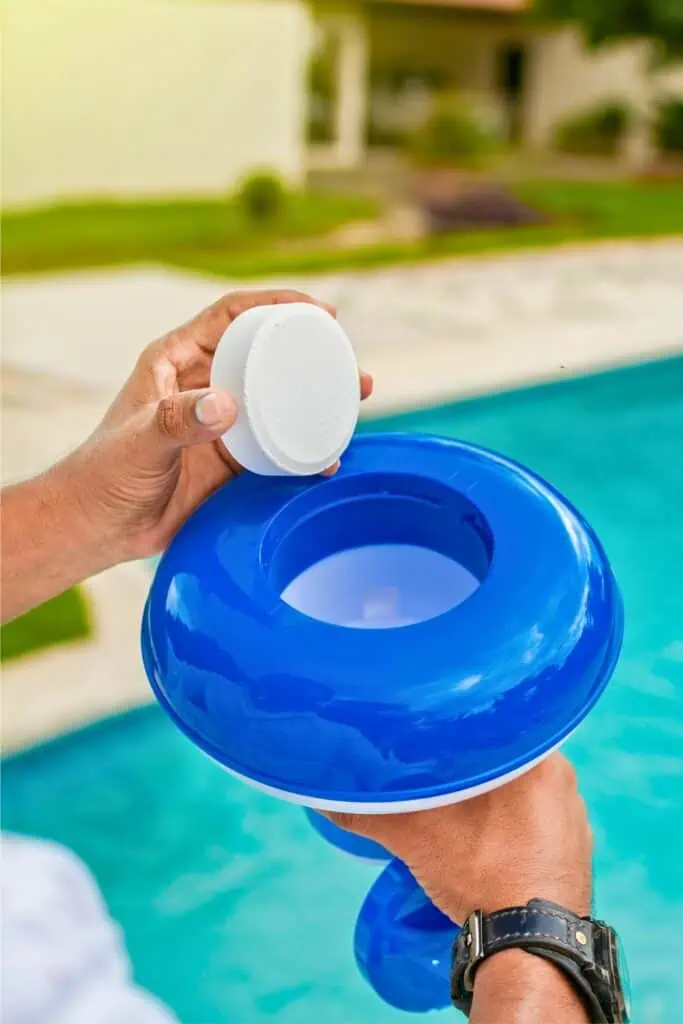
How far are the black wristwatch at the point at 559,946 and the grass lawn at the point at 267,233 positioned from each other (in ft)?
23.9

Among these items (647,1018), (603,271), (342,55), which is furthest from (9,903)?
(342,55)

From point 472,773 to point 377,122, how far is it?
18.1 metres

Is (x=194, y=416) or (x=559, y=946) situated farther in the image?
(x=194, y=416)

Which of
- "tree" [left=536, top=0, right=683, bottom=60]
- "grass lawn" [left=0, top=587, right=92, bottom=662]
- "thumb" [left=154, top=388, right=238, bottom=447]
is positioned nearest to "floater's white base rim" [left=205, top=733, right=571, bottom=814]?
"thumb" [left=154, top=388, right=238, bottom=447]

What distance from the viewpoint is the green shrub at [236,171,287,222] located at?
10352mm

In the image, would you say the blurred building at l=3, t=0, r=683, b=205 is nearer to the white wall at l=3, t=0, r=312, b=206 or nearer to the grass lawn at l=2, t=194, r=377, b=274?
the white wall at l=3, t=0, r=312, b=206

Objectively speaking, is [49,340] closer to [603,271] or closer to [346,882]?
[603,271]

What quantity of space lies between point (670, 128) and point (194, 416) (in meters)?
16.0

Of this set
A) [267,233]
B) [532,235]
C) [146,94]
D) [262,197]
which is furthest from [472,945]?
[146,94]

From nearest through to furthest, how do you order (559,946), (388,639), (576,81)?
(559,946) < (388,639) < (576,81)

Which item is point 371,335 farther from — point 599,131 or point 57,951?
point 599,131

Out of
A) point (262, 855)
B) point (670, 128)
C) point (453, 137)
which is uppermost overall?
point (670, 128)

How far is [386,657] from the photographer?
3.81 ft

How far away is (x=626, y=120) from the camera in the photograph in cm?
1742
